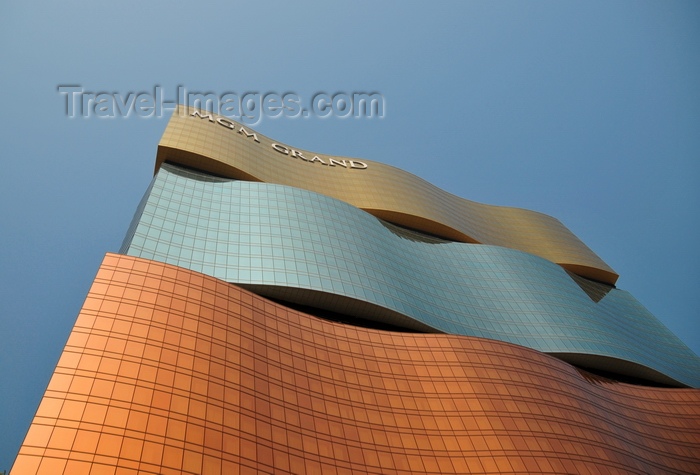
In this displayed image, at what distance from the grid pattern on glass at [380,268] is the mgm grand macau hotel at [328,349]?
196 mm

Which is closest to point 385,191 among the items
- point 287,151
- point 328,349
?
point 287,151

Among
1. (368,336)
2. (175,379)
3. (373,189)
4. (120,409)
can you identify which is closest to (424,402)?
(368,336)

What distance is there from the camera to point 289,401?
101ft

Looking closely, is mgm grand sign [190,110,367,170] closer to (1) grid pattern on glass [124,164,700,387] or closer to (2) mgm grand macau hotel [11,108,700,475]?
(2) mgm grand macau hotel [11,108,700,475]

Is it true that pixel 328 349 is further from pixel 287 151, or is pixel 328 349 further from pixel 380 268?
pixel 287 151

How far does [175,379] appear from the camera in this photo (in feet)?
89.6

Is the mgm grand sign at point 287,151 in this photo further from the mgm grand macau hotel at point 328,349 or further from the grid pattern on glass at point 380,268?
the grid pattern on glass at point 380,268

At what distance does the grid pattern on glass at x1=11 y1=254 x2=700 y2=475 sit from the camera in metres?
24.2

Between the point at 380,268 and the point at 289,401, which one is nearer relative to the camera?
the point at 289,401

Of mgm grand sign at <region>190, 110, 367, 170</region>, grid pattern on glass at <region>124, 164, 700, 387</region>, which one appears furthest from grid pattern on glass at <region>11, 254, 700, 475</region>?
mgm grand sign at <region>190, 110, 367, 170</region>

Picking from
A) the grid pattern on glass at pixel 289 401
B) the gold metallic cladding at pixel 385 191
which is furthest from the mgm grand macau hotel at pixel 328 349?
the gold metallic cladding at pixel 385 191

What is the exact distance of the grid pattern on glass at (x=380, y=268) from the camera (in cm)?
4634

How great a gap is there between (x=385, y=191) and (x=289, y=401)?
144 ft

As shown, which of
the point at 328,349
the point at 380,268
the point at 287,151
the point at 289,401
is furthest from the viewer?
the point at 287,151
